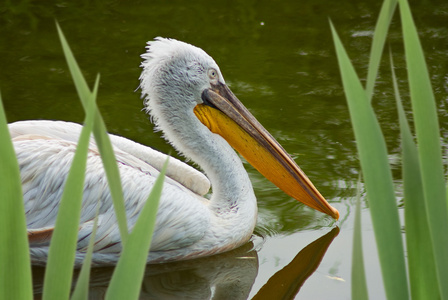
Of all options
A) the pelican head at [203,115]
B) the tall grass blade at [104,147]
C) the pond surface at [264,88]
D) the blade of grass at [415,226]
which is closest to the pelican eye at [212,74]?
the pelican head at [203,115]

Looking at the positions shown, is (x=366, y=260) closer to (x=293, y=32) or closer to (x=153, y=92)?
(x=153, y=92)

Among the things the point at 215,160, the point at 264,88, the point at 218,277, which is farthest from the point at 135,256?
the point at 264,88

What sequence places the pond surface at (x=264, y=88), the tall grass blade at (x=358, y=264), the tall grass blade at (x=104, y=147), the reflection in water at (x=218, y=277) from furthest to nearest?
the pond surface at (x=264, y=88), the reflection in water at (x=218, y=277), the tall grass blade at (x=358, y=264), the tall grass blade at (x=104, y=147)

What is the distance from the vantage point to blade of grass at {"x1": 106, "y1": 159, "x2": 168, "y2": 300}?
1170 mm

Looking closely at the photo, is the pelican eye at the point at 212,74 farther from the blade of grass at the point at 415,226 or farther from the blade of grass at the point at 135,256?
the blade of grass at the point at 135,256

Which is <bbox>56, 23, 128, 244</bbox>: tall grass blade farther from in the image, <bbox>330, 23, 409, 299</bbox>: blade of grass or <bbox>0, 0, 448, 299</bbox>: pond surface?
<bbox>0, 0, 448, 299</bbox>: pond surface

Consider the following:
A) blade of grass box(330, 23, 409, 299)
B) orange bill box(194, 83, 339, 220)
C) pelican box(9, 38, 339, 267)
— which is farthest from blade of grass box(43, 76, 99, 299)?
orange bill box(194, 83, 339, 220)

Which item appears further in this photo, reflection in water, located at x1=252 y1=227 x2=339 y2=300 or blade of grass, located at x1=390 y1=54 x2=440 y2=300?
reflection in water, located at x1=252 y1=227 x2=339 y2=300

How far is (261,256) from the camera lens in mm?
3512

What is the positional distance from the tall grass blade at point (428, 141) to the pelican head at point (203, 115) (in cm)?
230

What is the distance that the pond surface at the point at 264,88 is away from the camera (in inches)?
132

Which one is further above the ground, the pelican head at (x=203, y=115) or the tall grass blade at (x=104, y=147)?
the pelican head at (x=203, y=115)

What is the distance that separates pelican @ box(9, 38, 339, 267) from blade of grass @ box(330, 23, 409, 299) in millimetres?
1988

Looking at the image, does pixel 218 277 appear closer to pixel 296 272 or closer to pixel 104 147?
pixel 296 272
